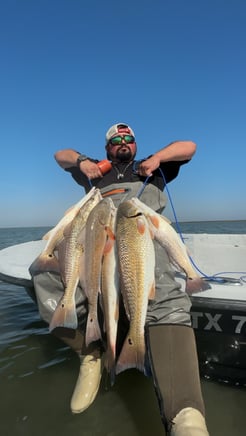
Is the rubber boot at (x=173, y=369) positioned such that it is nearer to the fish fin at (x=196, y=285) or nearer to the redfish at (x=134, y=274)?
the redfish at (x=134, y=274)

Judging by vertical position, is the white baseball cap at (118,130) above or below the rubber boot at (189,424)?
above

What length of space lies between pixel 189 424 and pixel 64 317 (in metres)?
1.16

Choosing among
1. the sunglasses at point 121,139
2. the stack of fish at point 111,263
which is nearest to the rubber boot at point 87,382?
the stack of fish at point 111,263

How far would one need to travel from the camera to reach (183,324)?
2447mm

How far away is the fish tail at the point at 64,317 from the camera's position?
2545 mm

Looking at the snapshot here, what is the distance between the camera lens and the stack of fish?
92.8 inches

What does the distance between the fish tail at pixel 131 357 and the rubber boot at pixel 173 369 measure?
0.11 m

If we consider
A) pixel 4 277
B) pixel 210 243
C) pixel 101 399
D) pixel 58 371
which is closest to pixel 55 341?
pixel 58 371

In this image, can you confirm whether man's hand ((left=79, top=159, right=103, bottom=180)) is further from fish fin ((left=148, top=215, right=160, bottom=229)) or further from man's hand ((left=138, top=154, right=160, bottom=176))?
fish fin ((left=148, top=215, right=160, bottom=229))

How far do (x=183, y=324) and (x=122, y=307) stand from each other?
55 cm

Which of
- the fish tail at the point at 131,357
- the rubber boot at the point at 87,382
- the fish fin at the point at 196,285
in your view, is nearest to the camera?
the fish tail at the point at 131,357

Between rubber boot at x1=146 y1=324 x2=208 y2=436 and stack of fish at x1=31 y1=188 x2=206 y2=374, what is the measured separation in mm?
129

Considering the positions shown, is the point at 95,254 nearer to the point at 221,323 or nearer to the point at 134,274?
the point at 134,274

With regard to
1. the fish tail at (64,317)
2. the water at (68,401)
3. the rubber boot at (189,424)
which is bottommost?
the water at (68,401)
